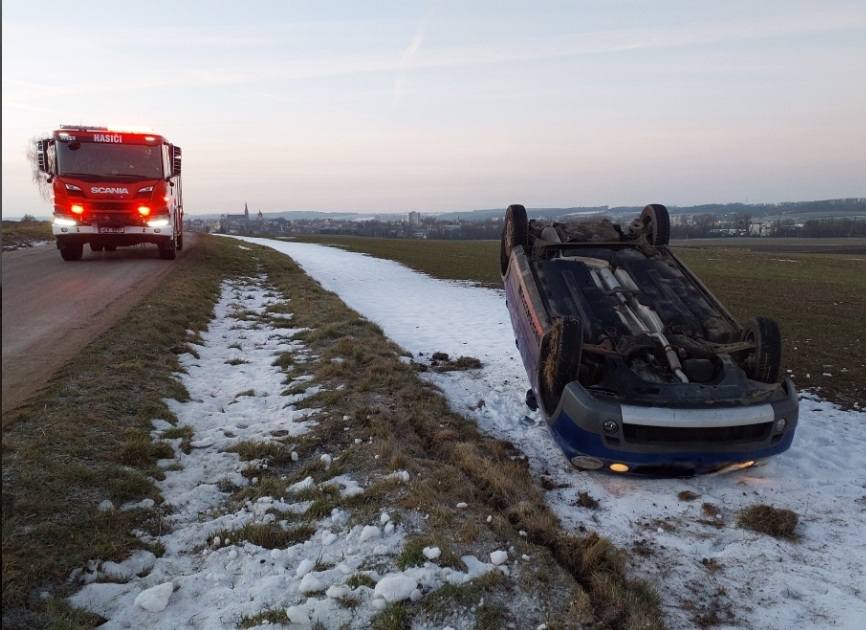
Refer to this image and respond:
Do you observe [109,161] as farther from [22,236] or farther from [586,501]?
[22,236]

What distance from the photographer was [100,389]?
5621mm

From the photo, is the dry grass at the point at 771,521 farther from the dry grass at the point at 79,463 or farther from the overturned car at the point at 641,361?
the dry grass at the point at 79,463

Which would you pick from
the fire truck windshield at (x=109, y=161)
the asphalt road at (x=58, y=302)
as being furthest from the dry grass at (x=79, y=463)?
the fire truck windshield at (x=109, y=161)

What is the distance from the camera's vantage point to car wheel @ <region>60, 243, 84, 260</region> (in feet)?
46.6

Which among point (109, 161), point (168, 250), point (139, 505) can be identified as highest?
point (109, 161)

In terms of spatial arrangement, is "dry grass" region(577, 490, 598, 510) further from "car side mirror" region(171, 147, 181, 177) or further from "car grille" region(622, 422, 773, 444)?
"car side mirror" region(171, 147, 181, 177)

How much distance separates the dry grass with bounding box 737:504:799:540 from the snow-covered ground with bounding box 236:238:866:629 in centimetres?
8

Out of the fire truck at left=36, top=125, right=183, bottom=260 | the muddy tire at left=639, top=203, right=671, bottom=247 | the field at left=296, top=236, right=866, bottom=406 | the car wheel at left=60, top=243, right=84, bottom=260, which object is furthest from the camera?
the car wheel at left=60, top=243, right=84, bottom=260

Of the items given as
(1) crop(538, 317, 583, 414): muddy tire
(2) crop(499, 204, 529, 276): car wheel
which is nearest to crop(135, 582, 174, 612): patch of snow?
(1) crop(538, 317, 583, 414): muddy tire

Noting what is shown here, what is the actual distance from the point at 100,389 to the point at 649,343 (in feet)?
17.4

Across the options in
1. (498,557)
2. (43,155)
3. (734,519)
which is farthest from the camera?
(43,155)

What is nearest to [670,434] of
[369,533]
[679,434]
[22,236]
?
[679,434]

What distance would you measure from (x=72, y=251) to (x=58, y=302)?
20.1 ft

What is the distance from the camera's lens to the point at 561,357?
4.57m
